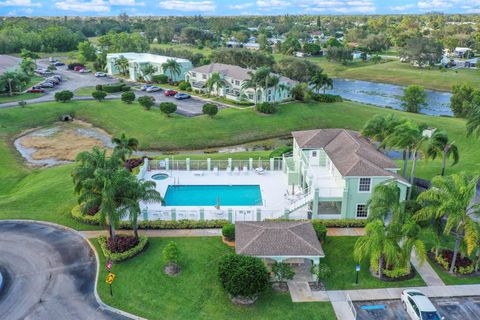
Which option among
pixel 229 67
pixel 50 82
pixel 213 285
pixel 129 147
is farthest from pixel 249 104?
pixel 213 285

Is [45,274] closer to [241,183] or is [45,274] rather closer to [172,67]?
[241,183]

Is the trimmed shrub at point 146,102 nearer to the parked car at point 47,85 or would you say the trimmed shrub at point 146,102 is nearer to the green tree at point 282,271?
the parked car at point 47,85

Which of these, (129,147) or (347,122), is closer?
(129,147)

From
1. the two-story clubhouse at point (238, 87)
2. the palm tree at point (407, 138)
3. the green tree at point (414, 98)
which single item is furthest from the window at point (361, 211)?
the green tree at point (414, 98)

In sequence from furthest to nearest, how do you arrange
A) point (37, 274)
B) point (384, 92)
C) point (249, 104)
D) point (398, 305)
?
point (384, 92) < point (249, 104) < point (37, 274) < point (398, 305)

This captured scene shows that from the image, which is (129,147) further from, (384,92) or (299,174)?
(384,92)

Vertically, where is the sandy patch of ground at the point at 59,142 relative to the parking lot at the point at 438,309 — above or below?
above
